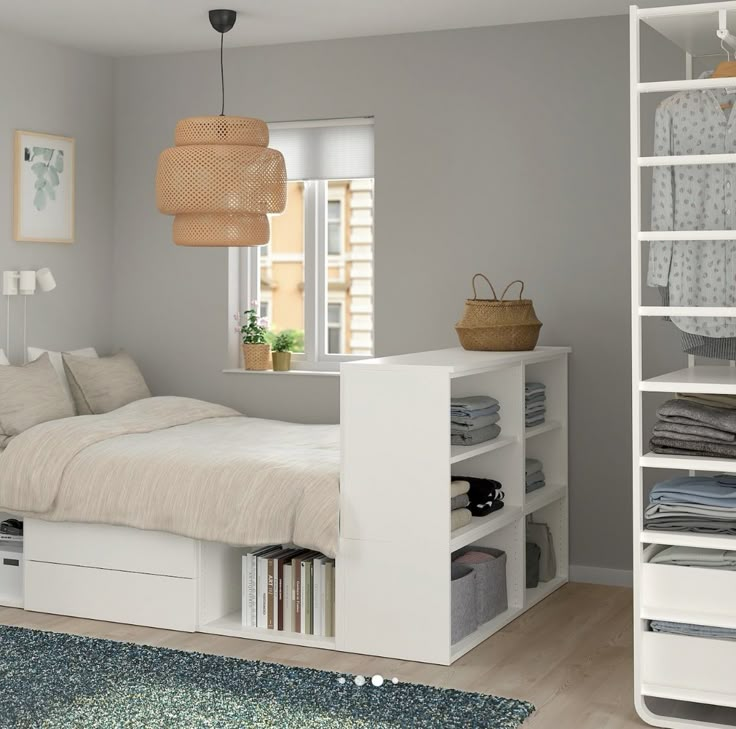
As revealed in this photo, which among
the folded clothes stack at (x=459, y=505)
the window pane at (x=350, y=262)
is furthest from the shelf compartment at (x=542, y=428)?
the window pane at (x=350, y=262)

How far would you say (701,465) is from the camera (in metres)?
3.12

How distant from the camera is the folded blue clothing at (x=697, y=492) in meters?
3.13

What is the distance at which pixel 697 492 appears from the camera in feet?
10.4

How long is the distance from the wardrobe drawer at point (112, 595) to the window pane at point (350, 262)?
3.51m

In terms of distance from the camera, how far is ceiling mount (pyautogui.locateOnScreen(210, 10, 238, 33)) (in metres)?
4.62

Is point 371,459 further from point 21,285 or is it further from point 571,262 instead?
point 21,285

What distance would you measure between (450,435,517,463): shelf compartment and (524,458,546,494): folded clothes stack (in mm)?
292

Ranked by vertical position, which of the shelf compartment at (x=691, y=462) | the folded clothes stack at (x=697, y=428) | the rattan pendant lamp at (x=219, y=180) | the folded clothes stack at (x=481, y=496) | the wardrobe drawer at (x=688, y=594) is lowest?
the wardrobe drawer at (x=688, y=594)

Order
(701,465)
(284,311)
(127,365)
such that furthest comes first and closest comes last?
(284,311), (127,365), (701,465)

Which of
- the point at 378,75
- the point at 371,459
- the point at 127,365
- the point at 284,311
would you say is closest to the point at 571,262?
the point at 378,75

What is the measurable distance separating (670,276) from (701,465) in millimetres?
545

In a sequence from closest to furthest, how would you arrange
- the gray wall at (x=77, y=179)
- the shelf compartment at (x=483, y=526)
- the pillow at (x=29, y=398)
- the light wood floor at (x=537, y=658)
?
1. the light wood floor at (x=537, y=658)
2. the shelf compartment at (x=483, y=526)
3. the pillow at (x=29, y=398)
4. the gray wall at (x=77, y=179)

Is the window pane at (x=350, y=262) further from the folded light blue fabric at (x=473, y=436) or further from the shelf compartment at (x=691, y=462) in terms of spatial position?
the shelf compartment at (x=691, y=462)

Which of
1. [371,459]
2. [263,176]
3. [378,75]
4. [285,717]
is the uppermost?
[378,75]
